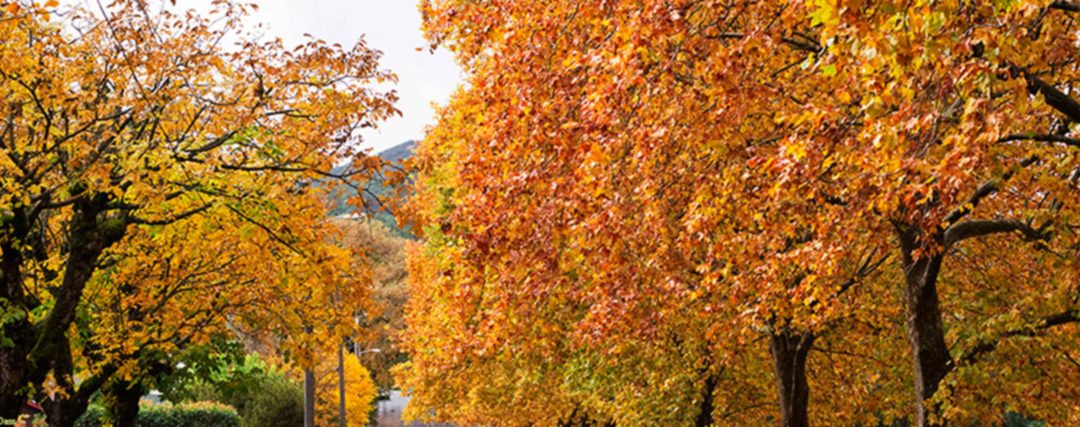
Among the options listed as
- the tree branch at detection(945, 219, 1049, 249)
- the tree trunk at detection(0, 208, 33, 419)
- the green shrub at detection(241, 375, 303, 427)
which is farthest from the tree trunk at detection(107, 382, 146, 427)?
the green shrub at detection(241, 375, 303, 427)

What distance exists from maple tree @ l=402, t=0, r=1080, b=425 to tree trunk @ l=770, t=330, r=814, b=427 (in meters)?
0.03

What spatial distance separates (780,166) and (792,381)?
32.2 ft

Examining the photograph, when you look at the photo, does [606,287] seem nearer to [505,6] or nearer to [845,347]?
[505,6]

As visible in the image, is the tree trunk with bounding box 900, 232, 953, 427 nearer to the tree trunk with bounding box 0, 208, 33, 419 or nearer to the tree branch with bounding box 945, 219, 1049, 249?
the tree branch with bounding box 945, 219, 1049, 249

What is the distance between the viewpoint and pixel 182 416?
3781 centimetres

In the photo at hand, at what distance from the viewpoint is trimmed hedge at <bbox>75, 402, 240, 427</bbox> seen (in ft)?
119

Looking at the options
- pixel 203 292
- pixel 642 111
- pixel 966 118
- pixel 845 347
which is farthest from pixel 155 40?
pixel 845 347

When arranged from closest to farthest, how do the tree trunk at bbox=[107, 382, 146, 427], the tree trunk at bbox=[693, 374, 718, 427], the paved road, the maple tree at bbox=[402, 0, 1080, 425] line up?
the maple tree at bbox=[402, 0, 1080, 425] < the tree trunk at bbox=[107, 382, 146, 427] < the tree trunk at bbox=[693, 374, 718, 427] < the paved road

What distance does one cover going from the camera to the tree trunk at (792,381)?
56.9ft

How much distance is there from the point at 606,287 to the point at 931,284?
153 inches

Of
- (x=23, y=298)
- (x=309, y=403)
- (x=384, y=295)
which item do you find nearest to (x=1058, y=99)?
(x=23, y=298)

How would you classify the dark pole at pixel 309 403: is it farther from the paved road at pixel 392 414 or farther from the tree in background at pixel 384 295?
the paved road at pixel 392 414

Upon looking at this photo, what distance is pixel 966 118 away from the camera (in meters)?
6.67

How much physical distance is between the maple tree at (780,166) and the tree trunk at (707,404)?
14.1 feet
